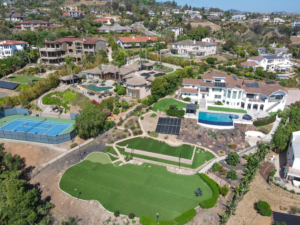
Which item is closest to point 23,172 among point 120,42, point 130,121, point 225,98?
point 130,121

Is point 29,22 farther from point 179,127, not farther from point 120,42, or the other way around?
point 179,127

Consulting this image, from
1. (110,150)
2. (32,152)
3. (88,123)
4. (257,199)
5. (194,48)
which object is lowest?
(257,199)

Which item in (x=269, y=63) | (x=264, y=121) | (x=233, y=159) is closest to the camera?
(x=233, y=159)

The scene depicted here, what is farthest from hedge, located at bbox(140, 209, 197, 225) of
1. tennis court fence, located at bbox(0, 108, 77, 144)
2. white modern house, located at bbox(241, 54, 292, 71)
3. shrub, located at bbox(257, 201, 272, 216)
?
white modern house, located at bbox(241, 54, 292, 71)

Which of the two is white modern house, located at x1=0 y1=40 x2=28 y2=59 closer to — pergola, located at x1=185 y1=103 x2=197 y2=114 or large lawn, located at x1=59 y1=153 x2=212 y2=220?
large lawn, located at x1=59 y1=153 x2=212 y2=220

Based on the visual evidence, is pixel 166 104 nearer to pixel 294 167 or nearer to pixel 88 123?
pixel 88 123

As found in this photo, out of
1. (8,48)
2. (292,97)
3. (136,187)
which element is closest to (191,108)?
(136,187)
